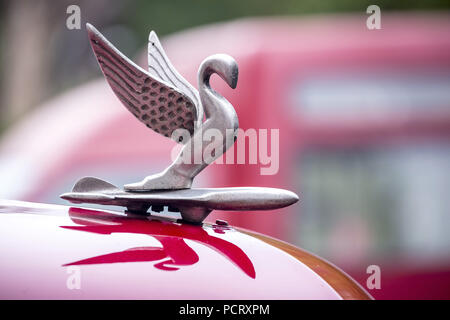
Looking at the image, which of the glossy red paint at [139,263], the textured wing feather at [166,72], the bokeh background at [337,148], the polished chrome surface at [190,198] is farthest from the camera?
the bokeh background at [337,148]

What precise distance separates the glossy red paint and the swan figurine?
0.49 feet

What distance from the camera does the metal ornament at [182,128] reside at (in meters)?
1.92

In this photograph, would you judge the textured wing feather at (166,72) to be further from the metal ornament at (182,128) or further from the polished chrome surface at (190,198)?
the polished chrome surface at (190,198)

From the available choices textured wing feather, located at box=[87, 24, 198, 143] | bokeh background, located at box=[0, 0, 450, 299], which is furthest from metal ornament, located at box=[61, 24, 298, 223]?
bokeh background, located at box=[0, 0, 450, 299]

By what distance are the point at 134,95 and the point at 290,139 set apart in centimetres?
350

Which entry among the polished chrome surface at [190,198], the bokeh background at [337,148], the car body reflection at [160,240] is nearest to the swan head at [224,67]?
the polished chrome surface at [190,198]

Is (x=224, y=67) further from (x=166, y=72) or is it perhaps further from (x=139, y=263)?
(x=139, y=263)

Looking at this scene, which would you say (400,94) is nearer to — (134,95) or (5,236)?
(134,95)

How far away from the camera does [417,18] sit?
6285 millimetres

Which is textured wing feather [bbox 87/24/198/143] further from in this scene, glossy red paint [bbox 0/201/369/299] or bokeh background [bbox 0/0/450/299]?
bokeh background [bbox 0/0/450/299]

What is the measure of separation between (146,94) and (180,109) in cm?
10

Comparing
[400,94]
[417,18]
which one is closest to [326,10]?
[417,18]

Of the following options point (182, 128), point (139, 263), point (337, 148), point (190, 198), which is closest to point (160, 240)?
point (139, 263)
